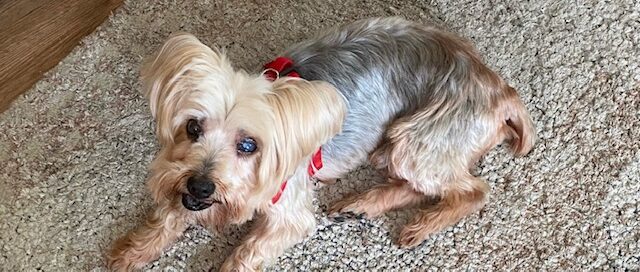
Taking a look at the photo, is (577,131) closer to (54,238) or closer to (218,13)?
(218,13)

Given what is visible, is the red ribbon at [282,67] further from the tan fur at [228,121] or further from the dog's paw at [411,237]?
the dog's paw at [411,237]

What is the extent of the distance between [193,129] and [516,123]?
0.89 meters

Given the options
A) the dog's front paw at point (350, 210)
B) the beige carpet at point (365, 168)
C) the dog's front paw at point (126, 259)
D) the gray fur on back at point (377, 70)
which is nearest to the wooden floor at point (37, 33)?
the beige carpet at point (365, 168)

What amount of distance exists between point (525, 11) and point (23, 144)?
1.56 meters

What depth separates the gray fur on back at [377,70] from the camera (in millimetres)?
1839

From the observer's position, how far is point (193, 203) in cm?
161

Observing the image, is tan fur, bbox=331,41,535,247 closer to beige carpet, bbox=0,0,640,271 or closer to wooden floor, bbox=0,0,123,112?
beige carpet, bbox=0,0,640,271

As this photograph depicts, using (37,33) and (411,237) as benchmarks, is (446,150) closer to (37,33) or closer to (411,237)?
(411,237)

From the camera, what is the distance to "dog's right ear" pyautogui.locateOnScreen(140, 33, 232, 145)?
1.52m

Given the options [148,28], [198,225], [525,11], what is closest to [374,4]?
[525,11]

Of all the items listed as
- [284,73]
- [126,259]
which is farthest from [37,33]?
[284,73]

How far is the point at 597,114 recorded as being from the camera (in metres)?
2.25

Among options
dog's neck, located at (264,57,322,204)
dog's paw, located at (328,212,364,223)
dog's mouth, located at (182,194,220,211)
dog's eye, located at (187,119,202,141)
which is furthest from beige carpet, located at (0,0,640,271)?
dog's eye, located at (187,119,202,141)


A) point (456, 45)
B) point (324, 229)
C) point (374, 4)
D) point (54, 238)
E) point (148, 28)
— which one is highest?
point (456, 45)
